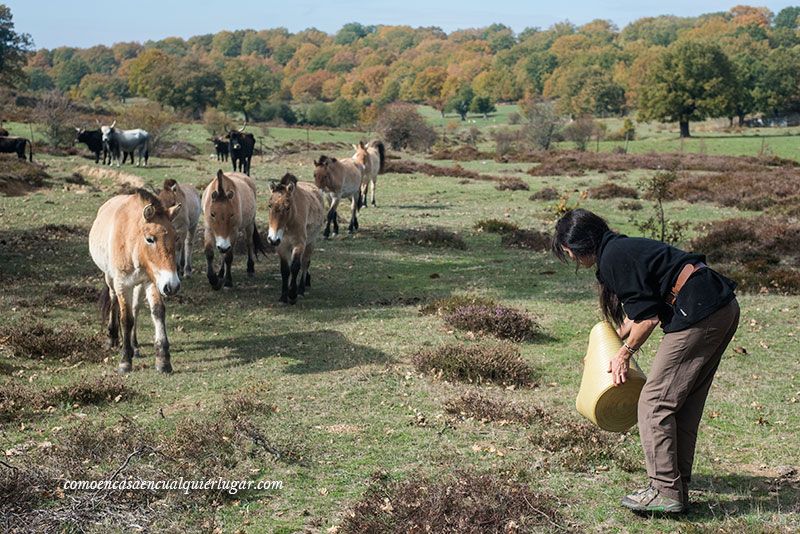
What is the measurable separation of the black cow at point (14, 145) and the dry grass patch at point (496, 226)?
22371 mm

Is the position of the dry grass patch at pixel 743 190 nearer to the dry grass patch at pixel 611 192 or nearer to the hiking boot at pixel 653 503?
the dry grass patch at pixel 611 192

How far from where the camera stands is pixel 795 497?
19.3ft

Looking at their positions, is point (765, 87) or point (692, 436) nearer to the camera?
point (692, 436)

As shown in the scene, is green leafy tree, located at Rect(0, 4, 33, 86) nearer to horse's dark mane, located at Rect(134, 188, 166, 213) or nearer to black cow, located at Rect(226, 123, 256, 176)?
black cow, located at Rect(226, 123, 256, 176)

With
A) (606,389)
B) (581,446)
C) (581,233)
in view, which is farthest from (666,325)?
(581,446)

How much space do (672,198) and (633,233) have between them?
7.31m

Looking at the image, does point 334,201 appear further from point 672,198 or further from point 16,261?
point 672,198

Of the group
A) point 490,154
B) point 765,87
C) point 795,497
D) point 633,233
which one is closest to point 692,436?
point 795,497

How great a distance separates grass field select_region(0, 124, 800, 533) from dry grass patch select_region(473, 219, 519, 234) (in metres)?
2.95

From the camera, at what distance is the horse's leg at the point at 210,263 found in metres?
13.8

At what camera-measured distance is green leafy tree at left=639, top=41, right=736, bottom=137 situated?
7519cm

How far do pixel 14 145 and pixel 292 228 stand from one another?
2652cm

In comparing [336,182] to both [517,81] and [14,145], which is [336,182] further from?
[517,81]

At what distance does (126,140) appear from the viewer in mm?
36594
